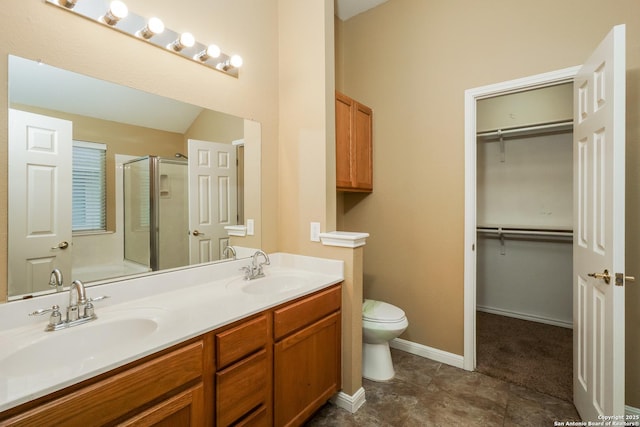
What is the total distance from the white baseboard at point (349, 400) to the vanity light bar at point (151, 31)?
2148mm

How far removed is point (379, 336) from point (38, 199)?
6.69 ft

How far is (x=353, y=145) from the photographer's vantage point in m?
2.49

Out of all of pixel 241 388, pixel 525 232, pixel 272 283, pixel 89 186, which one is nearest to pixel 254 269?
pixel 272 283

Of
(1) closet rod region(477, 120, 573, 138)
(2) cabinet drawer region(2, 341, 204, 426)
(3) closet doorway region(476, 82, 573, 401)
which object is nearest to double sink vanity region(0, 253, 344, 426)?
(2) cabinet drawer region(2, 341, 204, 426)

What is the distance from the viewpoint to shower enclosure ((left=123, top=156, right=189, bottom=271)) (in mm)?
1530

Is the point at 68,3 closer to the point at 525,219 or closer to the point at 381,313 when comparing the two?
the point at 381,313

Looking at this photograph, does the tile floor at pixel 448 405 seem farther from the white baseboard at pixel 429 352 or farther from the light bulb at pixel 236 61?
the light bulb at pixel 236 61

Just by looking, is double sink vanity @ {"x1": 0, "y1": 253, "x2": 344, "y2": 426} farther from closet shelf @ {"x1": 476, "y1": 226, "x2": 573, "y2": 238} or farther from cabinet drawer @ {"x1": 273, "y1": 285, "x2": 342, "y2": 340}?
closet shelf @ {"x1": 476, "y1": 226, "x2": 573, "y2": 238}

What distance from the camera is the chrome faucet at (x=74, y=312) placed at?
111cm

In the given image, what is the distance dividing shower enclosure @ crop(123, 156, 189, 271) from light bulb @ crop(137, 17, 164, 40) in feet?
1.94

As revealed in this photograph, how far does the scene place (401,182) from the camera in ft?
8.64

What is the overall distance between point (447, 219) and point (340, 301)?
1.13 meters

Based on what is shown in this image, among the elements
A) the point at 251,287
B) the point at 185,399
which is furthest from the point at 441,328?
the point at 185,399

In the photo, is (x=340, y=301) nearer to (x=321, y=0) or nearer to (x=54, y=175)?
(x=54, y=175)
